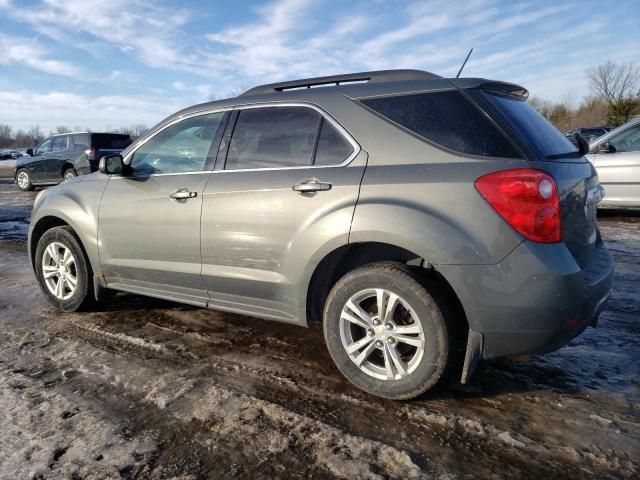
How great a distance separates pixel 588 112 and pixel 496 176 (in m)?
58.4

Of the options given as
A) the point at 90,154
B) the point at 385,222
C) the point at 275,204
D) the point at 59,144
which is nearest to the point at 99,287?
the point at 275,204

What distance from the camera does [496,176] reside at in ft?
7.66

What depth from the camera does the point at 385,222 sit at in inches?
99.7

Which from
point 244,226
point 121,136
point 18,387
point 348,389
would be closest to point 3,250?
point 18,387

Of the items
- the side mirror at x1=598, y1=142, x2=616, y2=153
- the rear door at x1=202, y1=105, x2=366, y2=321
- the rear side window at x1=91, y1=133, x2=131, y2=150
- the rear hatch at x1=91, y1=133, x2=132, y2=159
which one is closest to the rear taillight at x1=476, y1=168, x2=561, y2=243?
the rear door at x1=202, y1=105, x2=366, y2=321

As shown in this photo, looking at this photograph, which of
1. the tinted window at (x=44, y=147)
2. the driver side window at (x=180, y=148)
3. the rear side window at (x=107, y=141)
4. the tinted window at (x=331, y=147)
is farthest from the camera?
the tinted window at (x=44, y=147)

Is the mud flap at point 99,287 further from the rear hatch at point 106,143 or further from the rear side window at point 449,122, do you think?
the rear hatch at point 106,143

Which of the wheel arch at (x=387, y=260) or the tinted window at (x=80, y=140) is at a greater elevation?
the tinted window at (x=80, y=140)

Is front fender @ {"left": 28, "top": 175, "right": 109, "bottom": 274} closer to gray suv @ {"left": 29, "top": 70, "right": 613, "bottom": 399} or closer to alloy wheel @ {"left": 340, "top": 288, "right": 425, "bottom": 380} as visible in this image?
gray suv @ {"left": 29, "top": 70, "right": 613, "bottom": 399}

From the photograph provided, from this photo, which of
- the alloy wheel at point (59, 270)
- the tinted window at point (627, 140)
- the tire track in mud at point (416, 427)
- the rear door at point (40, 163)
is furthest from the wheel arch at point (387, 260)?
the rear door at point (40, 163)

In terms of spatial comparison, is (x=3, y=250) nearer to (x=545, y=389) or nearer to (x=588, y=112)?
(x=545, y=389)

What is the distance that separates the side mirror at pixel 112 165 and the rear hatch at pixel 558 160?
2.69 meters

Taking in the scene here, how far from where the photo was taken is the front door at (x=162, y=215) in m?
3.36

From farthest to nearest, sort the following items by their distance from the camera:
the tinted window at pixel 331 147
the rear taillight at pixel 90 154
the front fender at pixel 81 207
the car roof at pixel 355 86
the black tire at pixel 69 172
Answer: the black tire at pixel 69 172 < the rear taillight at pixel 90 154 < the front fender at pixel 81 207 < the tinted window at pixel 331 147 < the car roof at pixel 355 86
